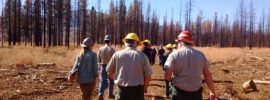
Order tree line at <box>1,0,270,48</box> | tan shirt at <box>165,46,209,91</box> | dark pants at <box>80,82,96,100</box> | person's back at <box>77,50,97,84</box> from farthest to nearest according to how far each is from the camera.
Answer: tree line at <box>1,0,270,48</box> < dark pants at <box>80,82,96,100</box> < person's back at <box>77,50,97,84</box> < tan shirt at <box>165,46,209,91</box>

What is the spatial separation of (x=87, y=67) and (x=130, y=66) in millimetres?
2486

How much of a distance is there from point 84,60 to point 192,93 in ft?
11.2

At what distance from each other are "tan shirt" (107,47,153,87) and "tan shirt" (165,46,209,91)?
72 centimetres

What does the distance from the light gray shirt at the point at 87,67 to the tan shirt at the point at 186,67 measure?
3144 millimetres

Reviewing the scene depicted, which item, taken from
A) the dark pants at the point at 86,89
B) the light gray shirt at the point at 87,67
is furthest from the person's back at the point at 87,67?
the dark pants at the point at 86,89

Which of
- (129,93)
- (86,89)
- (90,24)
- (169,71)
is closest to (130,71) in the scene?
(129,93)

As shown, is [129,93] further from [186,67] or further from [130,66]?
[186,67]

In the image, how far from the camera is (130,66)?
7348mm

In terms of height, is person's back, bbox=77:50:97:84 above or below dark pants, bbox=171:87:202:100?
above

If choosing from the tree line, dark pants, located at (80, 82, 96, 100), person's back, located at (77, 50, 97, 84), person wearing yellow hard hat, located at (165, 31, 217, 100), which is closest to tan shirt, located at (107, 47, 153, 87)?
person wearing yellow hard hat, located at (165, 31, 217, 100)

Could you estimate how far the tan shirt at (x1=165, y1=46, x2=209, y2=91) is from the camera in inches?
266

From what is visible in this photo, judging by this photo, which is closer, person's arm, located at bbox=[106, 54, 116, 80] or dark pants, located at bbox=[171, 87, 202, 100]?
dark pants, located at bbox=[171, 87, 202, 100]

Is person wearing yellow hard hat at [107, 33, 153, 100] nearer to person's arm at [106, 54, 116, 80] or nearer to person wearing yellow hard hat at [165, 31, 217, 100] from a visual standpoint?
person's arm at [106, 54, 116, 80]

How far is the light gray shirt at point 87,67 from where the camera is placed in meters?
9.62
